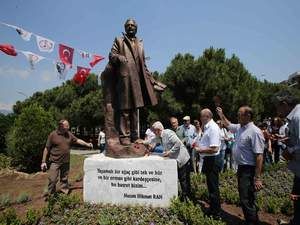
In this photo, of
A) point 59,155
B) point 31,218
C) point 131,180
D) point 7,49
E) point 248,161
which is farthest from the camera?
point 7,49

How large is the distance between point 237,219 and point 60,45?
9.44 metres

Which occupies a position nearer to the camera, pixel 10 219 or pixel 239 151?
pixel 239 151

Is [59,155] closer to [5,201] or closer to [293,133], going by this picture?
[5,201]

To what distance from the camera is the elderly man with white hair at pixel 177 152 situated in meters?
6.12

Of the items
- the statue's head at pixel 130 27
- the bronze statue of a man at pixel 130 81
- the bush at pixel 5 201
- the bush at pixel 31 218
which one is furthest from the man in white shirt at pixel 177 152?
the bush at pixel 5 201

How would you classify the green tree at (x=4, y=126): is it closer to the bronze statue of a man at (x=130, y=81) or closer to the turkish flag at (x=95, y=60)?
the turkish flag at (x=95, y=60)

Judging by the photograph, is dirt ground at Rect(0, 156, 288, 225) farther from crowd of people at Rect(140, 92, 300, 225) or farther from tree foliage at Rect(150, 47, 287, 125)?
tree foliage at Rect(150, 47, 287, 125)

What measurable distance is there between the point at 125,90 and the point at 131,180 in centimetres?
166

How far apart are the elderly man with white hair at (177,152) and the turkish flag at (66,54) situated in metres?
7.53

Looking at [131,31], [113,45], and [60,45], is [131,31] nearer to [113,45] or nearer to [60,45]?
[113,45]

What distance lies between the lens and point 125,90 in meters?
6.32

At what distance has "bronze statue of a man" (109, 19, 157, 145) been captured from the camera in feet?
20.7

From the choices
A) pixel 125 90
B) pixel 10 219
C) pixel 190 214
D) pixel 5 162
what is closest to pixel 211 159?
pixel 190 214

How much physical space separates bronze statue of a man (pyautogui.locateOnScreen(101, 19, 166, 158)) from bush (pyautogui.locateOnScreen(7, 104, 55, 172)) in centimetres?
935
